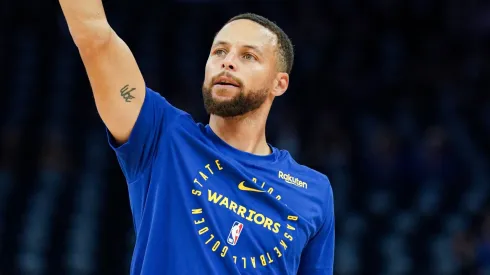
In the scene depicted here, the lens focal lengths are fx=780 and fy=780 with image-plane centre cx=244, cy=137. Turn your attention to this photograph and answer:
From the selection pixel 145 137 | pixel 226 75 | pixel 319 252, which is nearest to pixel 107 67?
pixel 145 137

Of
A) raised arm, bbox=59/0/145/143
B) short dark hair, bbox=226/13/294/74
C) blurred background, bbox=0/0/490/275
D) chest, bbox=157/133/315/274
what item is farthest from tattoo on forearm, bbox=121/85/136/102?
blurred background, bbox=0/0/490/275

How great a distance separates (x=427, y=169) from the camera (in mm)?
11516

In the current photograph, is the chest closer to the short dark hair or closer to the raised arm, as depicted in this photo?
the raised arm

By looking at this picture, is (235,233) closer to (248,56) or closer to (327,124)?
(248,56)

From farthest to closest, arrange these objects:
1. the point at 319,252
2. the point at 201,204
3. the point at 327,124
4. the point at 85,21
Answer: the point at 327,124, the point at 319,252, the point at 201,204, the point at 85,21

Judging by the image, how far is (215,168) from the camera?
3.47m

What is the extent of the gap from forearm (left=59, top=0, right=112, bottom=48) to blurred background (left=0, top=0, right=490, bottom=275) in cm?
676

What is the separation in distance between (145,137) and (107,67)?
36cm

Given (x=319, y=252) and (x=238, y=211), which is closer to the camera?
(x=238, y=211)

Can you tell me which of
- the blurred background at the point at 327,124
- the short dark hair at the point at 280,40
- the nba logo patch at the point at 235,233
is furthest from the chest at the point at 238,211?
the blurred background at the point at 327,124

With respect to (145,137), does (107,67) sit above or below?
above

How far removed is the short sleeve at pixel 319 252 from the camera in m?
3.84

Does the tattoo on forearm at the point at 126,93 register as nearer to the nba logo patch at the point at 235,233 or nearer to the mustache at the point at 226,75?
the mustache at the point at 226,75

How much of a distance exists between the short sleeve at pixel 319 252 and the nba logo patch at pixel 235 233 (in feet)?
1.85
